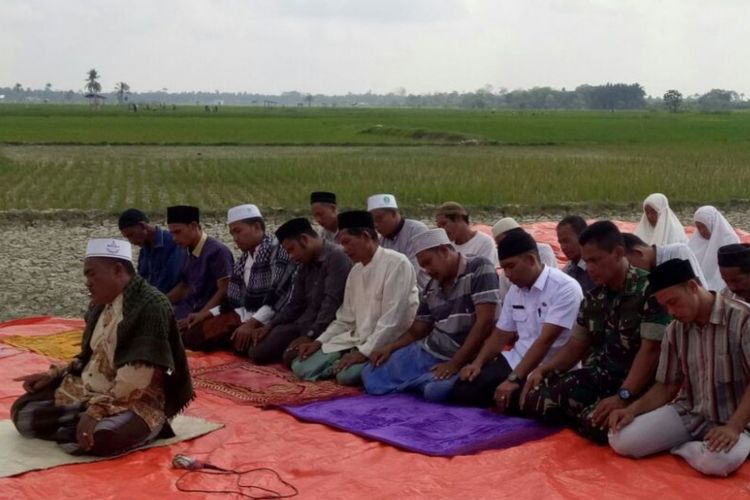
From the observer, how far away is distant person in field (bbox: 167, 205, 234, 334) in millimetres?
6535

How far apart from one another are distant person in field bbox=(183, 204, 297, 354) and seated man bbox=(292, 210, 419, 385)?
613 millimetres

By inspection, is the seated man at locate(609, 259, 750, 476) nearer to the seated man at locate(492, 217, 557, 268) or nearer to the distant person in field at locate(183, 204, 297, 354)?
the seated man at locate(492, 217, 557, 268)

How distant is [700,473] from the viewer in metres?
3.78

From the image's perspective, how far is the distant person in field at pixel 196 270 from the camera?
6535 millimetres

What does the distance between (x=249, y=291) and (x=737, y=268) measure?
3.26 m

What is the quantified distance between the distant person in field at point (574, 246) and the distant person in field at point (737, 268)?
1151 millimetres

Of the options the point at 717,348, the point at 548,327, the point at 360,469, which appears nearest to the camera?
the point at 717,348

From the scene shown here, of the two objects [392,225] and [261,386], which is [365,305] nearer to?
[261,386]

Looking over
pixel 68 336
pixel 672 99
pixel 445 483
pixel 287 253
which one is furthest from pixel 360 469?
pixel 672 99

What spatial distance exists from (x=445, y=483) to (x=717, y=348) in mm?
1194

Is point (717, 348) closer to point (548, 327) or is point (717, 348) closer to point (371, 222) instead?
point (548, 327)

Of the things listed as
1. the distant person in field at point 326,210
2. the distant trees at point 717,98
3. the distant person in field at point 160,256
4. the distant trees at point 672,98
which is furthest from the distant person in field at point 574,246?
the distant trees at point 717,98

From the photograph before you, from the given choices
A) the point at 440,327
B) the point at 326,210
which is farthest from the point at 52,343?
the point at 440,327

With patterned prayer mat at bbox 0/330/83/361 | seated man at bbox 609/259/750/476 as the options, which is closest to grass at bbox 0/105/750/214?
patterned prayer mat at bbox 0/330/83/361
